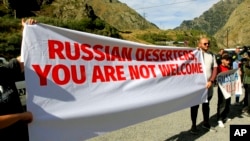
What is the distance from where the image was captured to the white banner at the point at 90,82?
12.5 feet

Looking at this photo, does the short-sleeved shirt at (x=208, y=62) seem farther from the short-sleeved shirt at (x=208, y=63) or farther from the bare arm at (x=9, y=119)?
the bare arm at (x=9, y=119)

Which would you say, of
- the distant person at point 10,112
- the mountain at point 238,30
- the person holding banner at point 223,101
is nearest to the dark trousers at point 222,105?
the person holding banner at point 223,101

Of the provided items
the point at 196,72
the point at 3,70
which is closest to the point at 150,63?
the point at 196,72

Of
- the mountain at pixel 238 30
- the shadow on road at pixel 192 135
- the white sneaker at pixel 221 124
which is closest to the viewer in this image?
the shadow on road at pixel 192 135

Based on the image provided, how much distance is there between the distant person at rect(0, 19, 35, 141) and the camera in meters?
2.98

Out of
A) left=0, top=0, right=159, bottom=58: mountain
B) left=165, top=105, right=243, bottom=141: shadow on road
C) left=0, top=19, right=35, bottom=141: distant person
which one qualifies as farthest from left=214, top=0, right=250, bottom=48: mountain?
left=0, top=19, right=35, bottom=141: distant person

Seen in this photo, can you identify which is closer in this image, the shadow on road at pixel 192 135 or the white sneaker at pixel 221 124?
the shadow on road at pixel 192 135

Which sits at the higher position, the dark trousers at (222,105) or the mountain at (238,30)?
the mountain at (238,30)

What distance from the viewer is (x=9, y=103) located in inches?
119

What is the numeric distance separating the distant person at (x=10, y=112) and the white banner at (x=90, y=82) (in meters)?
0.46

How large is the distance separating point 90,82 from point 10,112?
1536 mm

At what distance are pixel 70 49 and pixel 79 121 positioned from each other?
84cm

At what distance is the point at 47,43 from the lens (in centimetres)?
400

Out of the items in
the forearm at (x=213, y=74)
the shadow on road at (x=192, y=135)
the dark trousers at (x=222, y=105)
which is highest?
the forearm at (x=213, y=74)
